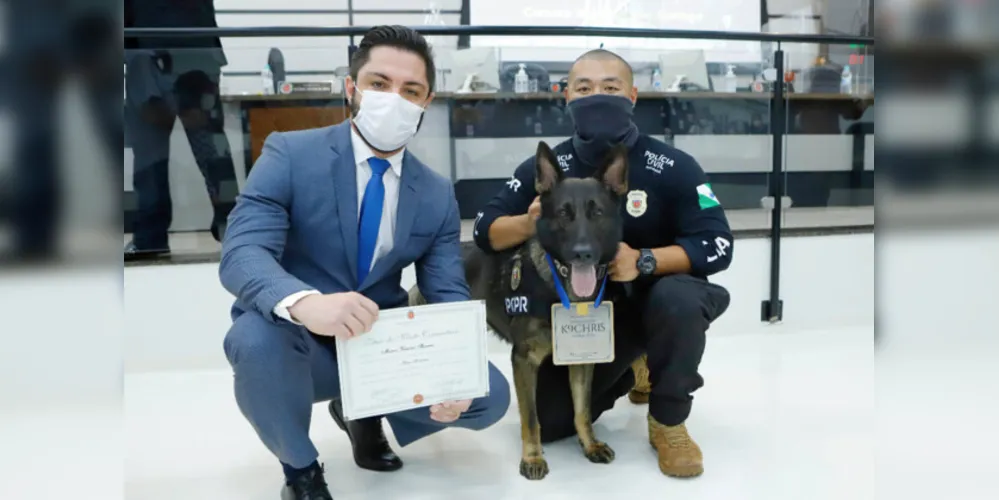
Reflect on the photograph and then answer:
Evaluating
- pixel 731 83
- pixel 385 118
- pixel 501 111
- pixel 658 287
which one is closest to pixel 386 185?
pixel 385 118

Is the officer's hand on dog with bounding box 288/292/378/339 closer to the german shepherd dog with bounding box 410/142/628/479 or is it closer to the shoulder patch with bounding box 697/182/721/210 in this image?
the german shepherd dog with bounding box 410/142/628/479

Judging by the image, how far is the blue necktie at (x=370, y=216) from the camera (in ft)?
5.94

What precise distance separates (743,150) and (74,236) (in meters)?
3.67

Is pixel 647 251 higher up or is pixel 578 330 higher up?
pixel 647 251

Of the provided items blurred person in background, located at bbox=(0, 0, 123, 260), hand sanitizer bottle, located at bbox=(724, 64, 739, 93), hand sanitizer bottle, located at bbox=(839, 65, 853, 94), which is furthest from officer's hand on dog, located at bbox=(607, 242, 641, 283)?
hand sanitizer bottle, located at bbox=(839, 65, 853, 94)

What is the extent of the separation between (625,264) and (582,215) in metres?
0.21

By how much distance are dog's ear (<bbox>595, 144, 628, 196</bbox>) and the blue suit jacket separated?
478 mm

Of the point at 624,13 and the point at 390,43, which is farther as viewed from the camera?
the point at 624,13

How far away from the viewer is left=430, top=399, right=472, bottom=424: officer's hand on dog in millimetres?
1670

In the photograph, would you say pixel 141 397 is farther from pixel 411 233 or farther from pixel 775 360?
pixel 775 360

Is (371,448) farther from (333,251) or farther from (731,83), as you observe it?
(731,83)

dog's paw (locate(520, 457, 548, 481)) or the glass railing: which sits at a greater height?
the glass railing

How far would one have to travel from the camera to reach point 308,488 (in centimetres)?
167

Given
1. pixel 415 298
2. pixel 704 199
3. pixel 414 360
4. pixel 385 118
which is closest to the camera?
pixel 414 360
